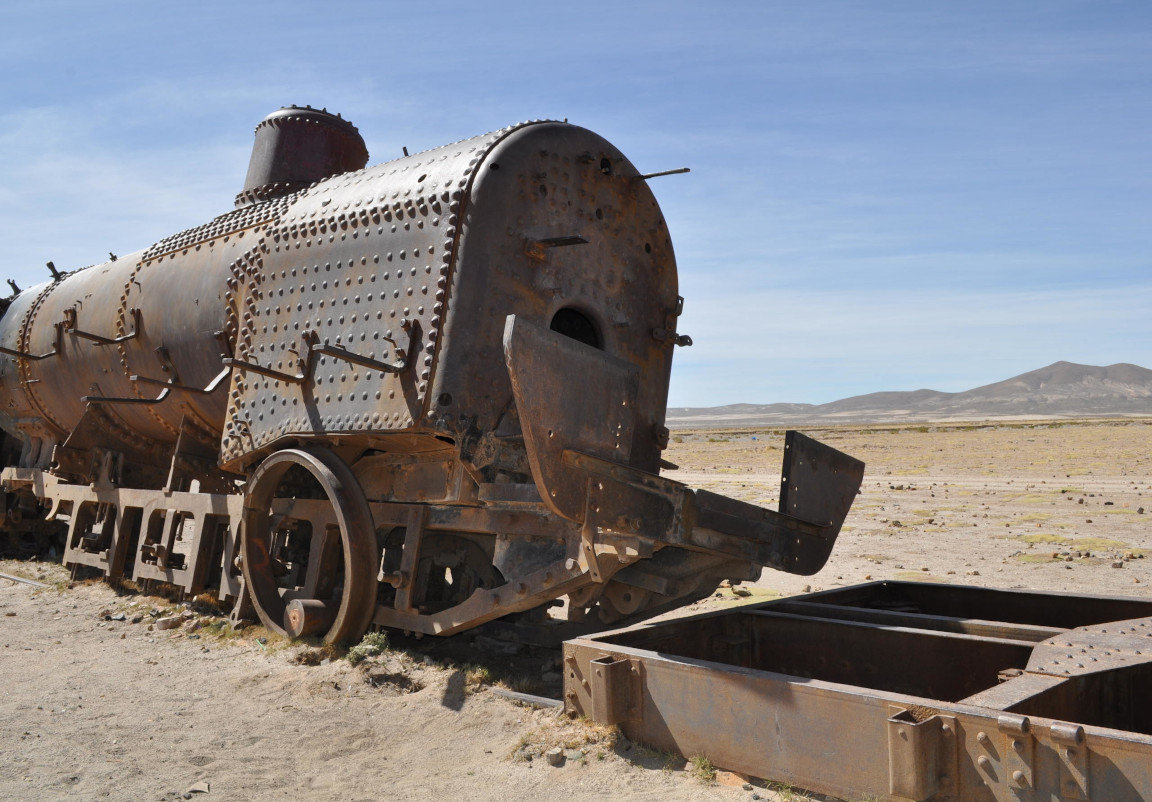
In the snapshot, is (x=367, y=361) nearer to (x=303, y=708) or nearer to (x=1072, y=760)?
(x=303, y=708)

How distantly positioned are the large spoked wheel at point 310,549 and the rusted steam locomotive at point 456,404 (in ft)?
0.06

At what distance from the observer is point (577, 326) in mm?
6164

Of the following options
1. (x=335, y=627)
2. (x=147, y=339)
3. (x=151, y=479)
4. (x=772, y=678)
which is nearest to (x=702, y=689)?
(x=772, y=678)

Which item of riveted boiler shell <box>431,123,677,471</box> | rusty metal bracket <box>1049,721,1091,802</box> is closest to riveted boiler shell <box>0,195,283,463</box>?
riveted boiler shell <box>431,123,677,471</box>

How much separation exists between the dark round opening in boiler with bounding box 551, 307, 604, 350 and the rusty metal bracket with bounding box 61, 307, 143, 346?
14.7ft

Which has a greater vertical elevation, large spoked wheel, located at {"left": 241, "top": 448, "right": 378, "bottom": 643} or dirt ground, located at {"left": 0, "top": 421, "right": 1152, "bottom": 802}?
large spoked wheel, located at {"left": 241, "top": 448, "right": 378, "bottom": 643}

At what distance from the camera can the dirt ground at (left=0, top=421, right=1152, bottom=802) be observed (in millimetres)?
3996

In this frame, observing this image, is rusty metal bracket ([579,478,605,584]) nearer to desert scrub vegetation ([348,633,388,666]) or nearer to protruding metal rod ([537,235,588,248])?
desert scrub vegetation ([348,633,388,666])

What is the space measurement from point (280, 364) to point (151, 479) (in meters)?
4.06

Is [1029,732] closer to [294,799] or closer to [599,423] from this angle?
[599,423]

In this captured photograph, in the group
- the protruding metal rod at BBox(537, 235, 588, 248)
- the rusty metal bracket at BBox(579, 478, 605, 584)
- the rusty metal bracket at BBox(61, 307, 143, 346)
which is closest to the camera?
the rusty metal bracket at BBox(579, 478, 605, 584)

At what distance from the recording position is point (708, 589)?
225 inches

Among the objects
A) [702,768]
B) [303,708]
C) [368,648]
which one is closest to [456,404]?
[368,648]

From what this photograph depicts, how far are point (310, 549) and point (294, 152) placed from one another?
3.97 metres
